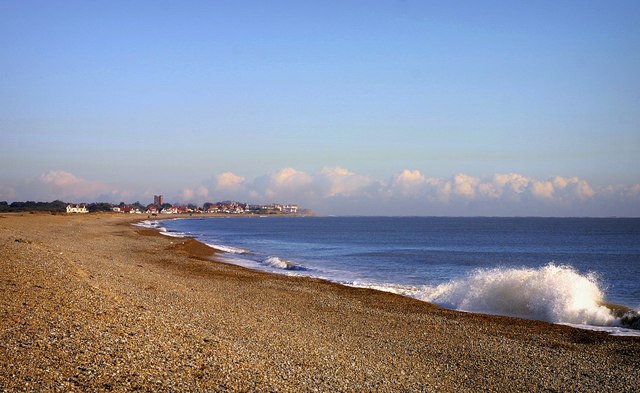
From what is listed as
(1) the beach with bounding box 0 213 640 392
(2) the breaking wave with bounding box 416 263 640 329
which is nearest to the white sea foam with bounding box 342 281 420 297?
(2) the breaking wave with bounding box 416 263 640 329

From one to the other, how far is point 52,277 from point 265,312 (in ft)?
22.4

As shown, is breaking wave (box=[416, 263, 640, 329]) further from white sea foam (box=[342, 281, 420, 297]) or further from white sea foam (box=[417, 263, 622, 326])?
white sea foam (box=[342, 281, 420, 297])

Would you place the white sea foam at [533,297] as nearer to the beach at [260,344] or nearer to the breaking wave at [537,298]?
the breaking wave at [537,298]

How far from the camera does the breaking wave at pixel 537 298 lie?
21484mm

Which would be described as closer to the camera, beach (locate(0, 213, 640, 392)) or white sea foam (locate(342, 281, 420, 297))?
beach (locate(0, 213, 640, 392))

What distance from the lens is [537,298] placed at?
2420cm

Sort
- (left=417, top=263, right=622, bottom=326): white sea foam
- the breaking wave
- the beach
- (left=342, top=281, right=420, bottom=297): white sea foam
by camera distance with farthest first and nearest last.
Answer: (left=342, top=281, right=420, bottom=297): white sea foam, (left=417, top=263, right=622, bottom=326): white sea foam, the breaking wave, the beach

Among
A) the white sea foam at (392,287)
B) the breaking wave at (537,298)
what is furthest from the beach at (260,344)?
the white sea foam at (392,287)

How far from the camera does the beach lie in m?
9.40

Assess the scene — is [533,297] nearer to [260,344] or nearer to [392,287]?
[392,287]

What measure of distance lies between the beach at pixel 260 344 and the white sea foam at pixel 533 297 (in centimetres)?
320

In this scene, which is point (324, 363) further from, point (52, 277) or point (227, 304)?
point (52, 277)

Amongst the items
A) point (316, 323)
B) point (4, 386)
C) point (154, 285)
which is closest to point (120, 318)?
point (4, 386)

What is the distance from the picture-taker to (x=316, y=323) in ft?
56.1
